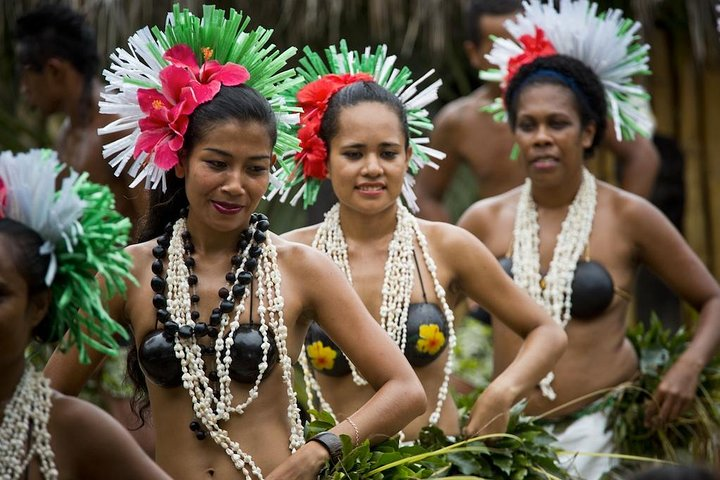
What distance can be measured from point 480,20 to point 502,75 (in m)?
1.52

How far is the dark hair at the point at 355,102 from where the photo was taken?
15.2ft

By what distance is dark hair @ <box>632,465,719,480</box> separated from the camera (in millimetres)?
2617

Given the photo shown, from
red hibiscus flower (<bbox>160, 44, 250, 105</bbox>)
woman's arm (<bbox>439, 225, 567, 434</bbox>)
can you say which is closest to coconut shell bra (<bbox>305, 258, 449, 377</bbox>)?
woman's arm (<bbox>439, 225, 567, 434</bbox>)

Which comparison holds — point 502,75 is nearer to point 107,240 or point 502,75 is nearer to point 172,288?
point 172,288

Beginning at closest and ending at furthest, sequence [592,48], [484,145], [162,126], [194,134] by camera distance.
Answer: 1. [194,134]
2. [162,126]
3. [592,48]
4. [484,145]

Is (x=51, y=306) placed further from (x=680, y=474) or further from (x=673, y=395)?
(x=673, y=395)

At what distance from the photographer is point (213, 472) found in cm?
373

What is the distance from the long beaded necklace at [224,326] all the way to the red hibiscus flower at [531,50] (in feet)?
6.61

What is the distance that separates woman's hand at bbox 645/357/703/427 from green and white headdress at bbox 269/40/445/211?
1.20 m

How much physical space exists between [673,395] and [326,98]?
170cm

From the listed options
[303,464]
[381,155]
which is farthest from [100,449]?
[381,155]

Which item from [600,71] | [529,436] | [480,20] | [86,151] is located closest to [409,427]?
[529,436]

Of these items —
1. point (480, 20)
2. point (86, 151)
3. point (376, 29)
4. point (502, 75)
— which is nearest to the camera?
point (502, 75)

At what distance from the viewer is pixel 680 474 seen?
2.62 metres
